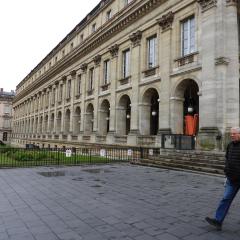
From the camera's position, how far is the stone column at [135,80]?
25.8 meters

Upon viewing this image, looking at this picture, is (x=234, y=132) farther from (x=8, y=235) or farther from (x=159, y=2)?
(x=159, y=2)

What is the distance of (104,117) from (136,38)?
31.5 ft

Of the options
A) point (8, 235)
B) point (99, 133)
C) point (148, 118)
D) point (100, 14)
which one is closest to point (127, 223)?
→ point (8, 235)

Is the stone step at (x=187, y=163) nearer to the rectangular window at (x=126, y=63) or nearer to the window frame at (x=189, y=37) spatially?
the window frame at (x=189, y=37)

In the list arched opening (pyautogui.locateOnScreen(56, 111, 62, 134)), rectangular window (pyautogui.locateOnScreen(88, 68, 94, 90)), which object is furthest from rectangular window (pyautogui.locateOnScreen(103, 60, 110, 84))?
arched opening (pyautogui.locateOnScreen(56, 111, 62, 134))

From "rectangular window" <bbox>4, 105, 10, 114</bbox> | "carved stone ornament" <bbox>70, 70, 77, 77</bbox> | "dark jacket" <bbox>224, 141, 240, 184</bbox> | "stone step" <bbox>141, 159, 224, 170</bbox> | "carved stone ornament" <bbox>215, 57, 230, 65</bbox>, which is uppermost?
"rectangular window" <bbox>4, 105, 10, 114</bbox>

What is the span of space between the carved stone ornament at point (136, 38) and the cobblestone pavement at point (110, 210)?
17.6 meters

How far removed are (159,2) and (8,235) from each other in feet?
73.7

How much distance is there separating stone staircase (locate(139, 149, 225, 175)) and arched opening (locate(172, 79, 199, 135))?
3.28 metres

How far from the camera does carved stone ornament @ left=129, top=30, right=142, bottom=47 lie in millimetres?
26494

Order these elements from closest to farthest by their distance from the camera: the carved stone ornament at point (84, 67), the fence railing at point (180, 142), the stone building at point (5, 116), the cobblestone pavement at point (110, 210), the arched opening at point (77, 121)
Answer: the cobblestone pavement at point (110, 210) < the fence railing at point (180, 142) < the carved stone ornament at point (84, 67) < the arched opening at point (77, 121) < the stone building at point (5, 116)

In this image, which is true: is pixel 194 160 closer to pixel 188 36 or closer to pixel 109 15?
pixel 188 36

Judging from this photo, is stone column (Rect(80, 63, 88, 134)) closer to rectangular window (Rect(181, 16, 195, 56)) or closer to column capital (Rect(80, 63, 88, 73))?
column capital (Rect(80, 63, 88, 73))

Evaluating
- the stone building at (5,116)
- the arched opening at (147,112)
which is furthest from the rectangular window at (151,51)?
the stone building at (5,116)
